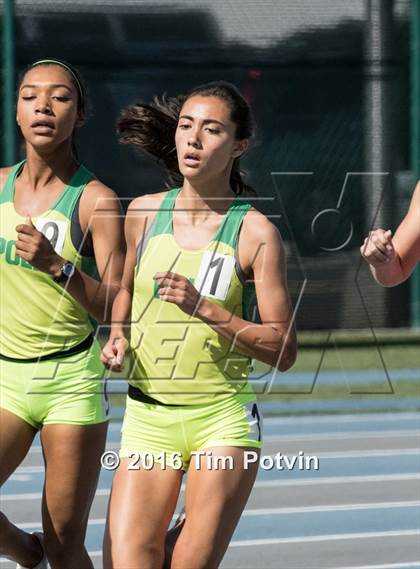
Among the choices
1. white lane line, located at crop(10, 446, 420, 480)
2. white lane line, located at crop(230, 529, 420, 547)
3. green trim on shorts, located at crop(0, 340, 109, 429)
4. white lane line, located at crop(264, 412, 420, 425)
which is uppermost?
green trim on shorts, located at crop(0, 340, 109, 429)

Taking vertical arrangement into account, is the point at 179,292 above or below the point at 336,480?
above

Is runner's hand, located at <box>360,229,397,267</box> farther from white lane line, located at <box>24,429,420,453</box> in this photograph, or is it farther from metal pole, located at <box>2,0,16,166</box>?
metal pole, located at <box>2,0,16,166</box>

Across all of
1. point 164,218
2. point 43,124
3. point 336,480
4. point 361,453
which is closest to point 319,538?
point 336,480

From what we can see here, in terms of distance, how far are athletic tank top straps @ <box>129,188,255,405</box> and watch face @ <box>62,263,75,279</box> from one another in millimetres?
216

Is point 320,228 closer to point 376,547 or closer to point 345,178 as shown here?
point 345,178

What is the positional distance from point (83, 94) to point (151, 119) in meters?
0.23

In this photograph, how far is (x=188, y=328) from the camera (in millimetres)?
4098

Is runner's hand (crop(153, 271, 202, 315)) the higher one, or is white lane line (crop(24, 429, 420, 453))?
runner's hand (crop(153, 271, 202, 315))

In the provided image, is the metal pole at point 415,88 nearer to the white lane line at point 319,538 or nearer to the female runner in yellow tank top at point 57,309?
the white lane line at point 319,538

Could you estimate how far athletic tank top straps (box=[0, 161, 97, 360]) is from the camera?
4418mm

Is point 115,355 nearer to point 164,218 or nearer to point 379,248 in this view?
point 164,218

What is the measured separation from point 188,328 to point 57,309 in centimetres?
56

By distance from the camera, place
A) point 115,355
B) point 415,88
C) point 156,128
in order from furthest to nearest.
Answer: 1. point 415,88
2. point 156,128
3. point 115,355

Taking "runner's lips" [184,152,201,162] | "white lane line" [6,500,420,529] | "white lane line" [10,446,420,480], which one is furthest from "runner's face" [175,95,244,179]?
"white lane line" [10,446,420,480]
